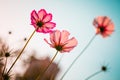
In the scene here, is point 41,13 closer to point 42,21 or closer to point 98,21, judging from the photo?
point 42,21

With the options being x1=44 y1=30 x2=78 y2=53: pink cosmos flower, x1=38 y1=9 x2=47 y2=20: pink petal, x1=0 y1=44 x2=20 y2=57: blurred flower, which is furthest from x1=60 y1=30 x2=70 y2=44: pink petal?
x1=0 y1=44 x2=20 y2=57: blurred flower

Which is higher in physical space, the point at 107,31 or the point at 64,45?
the point at 107,31

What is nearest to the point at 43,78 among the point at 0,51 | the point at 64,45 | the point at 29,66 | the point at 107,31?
the point at 29,66

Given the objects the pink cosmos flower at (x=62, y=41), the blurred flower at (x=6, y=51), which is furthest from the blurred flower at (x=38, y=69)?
the pink cosmos flower at (x=62, y=41)

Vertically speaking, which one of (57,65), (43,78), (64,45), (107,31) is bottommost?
(43,78)

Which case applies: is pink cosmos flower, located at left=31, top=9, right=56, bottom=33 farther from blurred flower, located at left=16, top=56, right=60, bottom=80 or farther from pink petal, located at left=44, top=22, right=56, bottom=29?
blurred flower, located at left=16, top=56, right=60, bottom=80

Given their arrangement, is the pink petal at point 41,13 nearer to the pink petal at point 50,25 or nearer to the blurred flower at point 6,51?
the pink petal at point 50,25

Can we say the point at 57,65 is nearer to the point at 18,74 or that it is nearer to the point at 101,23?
the point at 18,74
